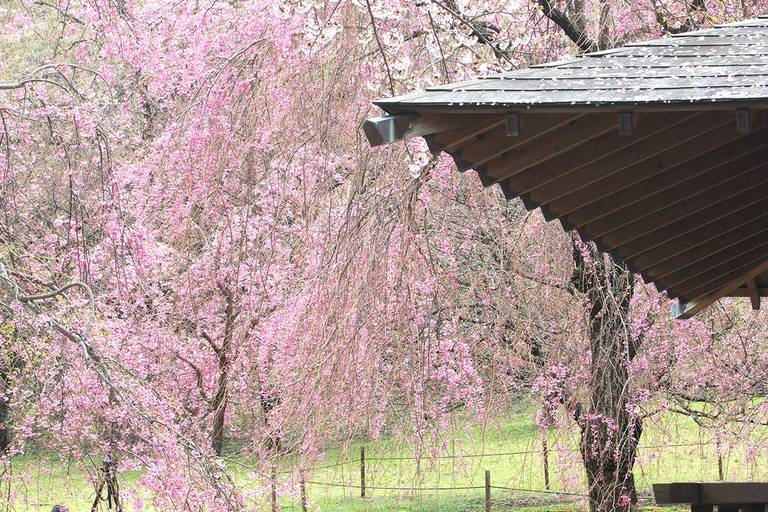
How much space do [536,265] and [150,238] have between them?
3206 millimetres

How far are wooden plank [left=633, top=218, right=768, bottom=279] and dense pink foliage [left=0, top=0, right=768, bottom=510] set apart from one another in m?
1.39

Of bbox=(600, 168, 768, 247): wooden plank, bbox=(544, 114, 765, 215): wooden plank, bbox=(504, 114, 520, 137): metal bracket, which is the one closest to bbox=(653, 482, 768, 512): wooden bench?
bbox=(600, 168, 768, 247): wooden plank

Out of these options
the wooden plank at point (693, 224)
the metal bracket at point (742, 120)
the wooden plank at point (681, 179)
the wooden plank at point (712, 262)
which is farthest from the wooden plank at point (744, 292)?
the metal bracket at point (742, 120)

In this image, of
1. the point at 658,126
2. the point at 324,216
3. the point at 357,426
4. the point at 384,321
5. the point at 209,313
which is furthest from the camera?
the point at 209,313

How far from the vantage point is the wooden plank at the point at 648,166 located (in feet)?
10.0

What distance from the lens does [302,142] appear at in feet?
19.5

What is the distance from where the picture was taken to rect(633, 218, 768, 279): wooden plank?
396cm

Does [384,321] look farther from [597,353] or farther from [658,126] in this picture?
[658,126]

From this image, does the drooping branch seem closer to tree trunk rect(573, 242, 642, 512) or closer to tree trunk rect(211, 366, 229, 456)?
tree trunk rect(573, 242, 642, 512)

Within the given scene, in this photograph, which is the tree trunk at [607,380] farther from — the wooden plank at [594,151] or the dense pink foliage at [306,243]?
the wooden plank at [594,151]

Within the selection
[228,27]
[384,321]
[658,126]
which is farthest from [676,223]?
[228,27]

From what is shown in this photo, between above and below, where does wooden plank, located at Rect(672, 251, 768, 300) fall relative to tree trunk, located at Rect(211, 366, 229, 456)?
above

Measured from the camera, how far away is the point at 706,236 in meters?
3.96

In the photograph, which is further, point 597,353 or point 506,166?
point 597,353
